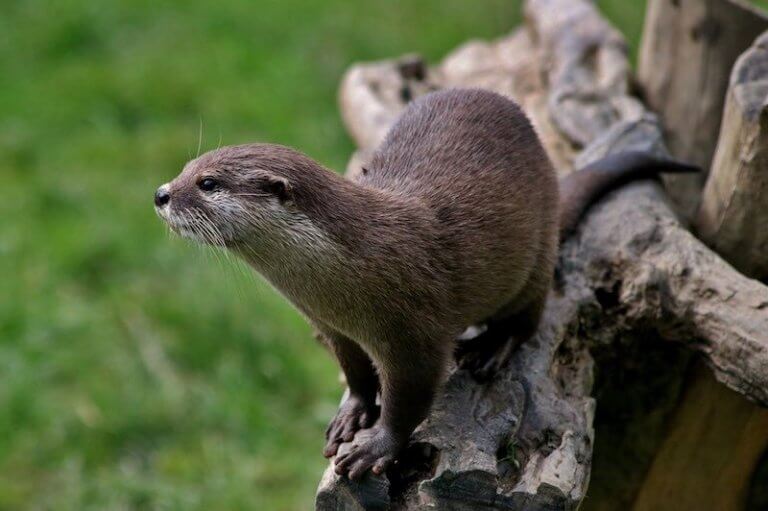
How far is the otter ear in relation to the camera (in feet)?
7.77

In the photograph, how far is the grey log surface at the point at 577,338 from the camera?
7.62 feet

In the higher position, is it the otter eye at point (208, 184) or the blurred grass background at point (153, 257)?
the blurred grass background at point (153, 257)

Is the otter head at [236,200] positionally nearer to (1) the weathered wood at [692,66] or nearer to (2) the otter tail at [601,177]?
(2) the otter tail at [601,177]

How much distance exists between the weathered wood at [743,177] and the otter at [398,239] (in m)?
0.55

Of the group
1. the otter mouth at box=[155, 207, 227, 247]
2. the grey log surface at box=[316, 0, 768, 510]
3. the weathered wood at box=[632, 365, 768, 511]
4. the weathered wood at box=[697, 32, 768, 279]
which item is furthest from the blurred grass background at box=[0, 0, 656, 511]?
the weathered wood at box=[697, 32, 768, 279]

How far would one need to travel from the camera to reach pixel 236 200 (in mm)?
2391

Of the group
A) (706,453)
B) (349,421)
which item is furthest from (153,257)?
(706,453)

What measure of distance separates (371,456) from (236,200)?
627 millimetres

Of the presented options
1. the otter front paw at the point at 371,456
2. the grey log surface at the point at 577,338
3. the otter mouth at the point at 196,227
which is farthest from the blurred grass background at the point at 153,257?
the grey log surface at the point at 577,338

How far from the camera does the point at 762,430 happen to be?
9.50 ft

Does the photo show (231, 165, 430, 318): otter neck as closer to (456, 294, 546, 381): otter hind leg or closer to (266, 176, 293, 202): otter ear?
(266, 176, 293, 202): otter ear

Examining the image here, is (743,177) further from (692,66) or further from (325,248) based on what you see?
(325,248)

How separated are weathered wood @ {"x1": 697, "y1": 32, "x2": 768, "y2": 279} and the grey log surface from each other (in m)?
0.17

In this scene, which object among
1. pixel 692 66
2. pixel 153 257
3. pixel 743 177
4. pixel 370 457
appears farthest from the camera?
pixel 153 257
